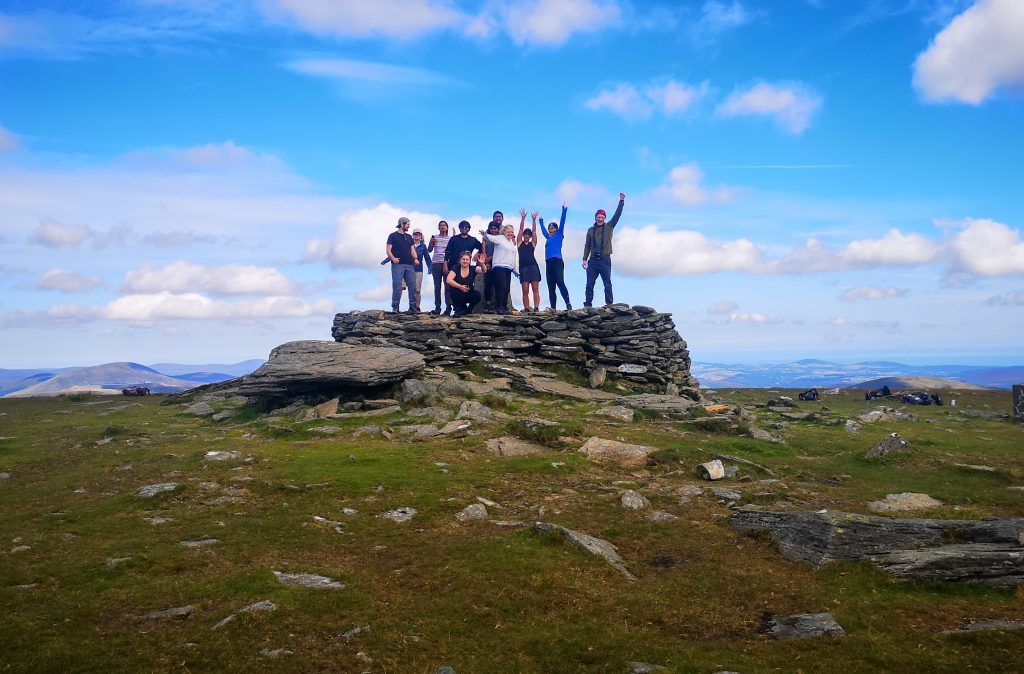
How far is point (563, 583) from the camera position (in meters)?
11.1

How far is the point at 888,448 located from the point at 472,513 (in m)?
14.9

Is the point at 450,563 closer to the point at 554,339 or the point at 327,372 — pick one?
the point at 327,372

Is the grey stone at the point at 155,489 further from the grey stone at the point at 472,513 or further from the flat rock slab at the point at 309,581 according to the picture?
the grey stone at the point at 472,513

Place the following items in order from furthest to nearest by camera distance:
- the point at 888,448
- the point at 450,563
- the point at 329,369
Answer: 1. the point at 329,369
2. the point at 888,448
3. the point at 450,563

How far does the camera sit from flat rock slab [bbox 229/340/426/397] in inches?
1024

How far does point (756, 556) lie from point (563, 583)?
441cm

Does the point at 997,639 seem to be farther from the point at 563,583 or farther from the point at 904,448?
the point at 904,448

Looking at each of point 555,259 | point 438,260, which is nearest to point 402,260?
point 438,260

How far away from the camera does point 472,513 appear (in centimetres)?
1484

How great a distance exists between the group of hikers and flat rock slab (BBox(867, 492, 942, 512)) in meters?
18.7

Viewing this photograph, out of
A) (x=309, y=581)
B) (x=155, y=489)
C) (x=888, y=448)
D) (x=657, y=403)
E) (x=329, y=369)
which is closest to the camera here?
(x=309, y=581)

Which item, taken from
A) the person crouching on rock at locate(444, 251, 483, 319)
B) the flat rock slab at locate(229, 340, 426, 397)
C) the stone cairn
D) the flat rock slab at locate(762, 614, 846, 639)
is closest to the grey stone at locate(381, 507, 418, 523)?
the flat rock slab at locate(762, 614, 846, 639)

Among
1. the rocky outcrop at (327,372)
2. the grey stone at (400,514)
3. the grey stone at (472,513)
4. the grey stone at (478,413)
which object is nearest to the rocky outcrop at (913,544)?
the grey stone at (472,513)

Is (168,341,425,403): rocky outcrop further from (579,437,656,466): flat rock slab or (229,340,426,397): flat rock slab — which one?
(579,437,656,466): flat rock slab
